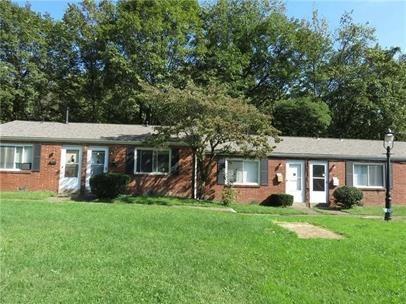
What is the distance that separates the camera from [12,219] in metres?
11.3

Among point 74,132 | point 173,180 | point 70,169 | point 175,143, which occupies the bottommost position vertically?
point 173,180

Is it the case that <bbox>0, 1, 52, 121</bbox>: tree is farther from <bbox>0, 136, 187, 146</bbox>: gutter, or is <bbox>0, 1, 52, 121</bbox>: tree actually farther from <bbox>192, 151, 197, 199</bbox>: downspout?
<bbox>192, 151, 197, 199</bbox>: downspout

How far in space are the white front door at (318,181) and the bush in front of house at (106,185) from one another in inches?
387

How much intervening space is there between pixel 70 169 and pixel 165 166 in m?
4.63

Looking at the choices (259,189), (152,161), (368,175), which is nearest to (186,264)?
(152,161)

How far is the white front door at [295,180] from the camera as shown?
24.7 m

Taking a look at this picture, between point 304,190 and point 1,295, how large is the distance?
67.1 feet

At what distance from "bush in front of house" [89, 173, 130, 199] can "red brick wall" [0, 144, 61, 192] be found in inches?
97.1

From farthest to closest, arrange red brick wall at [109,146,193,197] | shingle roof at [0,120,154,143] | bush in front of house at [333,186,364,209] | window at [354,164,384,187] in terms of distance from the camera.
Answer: window at [354,164,384,187]
red brick wall at [109,146,193,197]
bush in front of house at [333,186,364,209]
shingle roof at [0,120,154,143]

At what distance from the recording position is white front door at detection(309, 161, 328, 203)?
24828 millimetres

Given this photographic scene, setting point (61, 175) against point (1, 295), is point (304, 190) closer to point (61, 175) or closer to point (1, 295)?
point (61, 175)

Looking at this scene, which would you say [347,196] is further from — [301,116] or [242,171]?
[301,116]

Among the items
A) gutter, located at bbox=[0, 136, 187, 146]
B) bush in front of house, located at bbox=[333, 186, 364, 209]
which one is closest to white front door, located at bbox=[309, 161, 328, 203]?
bush in front of house, located at bbox=[333, 186, 364, 209]

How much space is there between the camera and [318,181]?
81.7 feet
